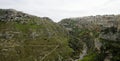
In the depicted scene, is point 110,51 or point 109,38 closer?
point 110,51

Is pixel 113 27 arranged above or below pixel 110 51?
above

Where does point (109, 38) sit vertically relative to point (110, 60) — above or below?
above

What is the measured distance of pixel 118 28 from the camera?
11144 cm

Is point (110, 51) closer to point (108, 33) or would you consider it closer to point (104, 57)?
point (104, 57)

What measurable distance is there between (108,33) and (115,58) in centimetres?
1974

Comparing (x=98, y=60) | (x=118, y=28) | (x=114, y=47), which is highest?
(x=118, y=28)

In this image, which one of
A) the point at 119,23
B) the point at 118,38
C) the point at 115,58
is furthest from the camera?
the point at 119,23

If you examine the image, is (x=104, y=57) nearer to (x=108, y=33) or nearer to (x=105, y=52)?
(x=105, y=52)

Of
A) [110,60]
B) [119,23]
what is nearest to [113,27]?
[119,23]

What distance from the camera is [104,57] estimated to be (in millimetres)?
106812

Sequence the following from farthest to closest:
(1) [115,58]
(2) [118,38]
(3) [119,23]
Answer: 1. (3) [119,23]
2. (2) [118,38]
3. (1) [115,58]

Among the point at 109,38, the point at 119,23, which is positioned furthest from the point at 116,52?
the point at 119,23

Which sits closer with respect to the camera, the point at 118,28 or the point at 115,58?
the point at 115,58

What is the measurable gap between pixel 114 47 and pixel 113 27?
15.3 metres
